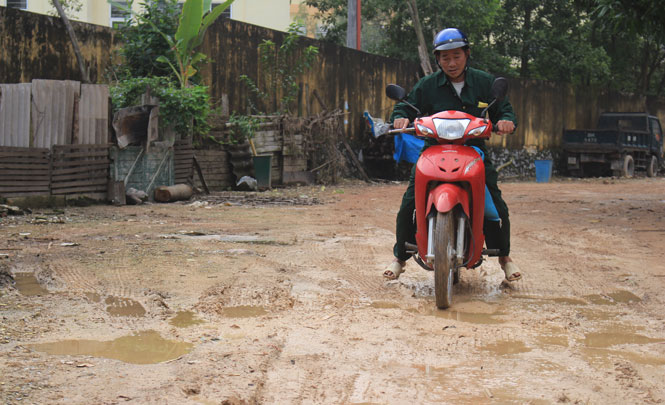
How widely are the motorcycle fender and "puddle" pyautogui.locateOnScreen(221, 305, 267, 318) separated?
1.20 metres

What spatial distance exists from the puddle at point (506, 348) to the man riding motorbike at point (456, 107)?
1.36 m

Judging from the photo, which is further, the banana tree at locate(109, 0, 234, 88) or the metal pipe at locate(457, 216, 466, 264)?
the banana tree at locate(109, 0, 234, 88)

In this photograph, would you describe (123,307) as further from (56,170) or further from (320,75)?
(320,75)

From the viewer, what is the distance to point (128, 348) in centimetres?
380

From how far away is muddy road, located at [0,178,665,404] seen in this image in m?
3.24

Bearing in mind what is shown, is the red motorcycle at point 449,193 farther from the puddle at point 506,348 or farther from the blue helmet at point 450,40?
the puddle at point 506,348

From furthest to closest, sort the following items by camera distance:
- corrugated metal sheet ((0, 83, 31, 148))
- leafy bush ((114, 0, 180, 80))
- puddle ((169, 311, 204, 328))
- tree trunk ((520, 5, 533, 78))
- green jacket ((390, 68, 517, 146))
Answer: tree trunk ((520, 5, 533, 78)), leafy bush ((114, 0, 180, 80)), corrugated metal sheet ((0, 83, 31, 148)), green jacket ((390, 68, 517, 146)), puddle ((169, 311, 204, 328))

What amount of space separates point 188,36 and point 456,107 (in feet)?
29.5

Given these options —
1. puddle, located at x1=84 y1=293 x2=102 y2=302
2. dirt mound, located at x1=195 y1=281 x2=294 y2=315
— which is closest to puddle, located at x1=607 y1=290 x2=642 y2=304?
dirt mound, located at x1=195 y1=281 x2=294 y2=315

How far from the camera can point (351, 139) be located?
766 inches

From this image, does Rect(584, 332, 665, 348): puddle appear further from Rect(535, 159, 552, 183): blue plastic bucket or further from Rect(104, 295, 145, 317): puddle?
Rect(535, 159, 552, 183): blue plastic bucket

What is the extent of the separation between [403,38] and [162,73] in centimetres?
1135

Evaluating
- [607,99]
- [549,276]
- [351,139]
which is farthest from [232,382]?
[607,99]

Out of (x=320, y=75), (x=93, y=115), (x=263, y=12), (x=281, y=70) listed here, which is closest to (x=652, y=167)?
(x=320, y=75)
